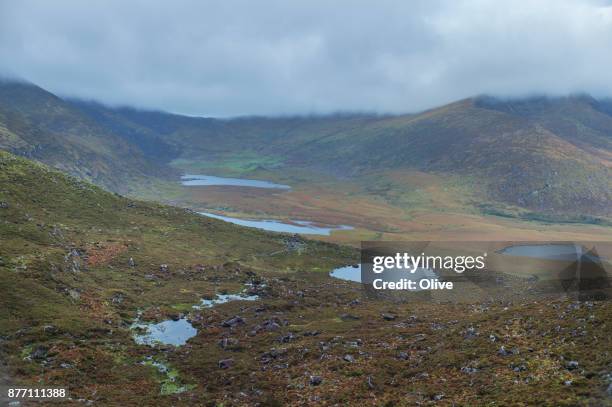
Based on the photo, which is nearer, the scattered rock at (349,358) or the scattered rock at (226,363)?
the scattered rock at (349,358)

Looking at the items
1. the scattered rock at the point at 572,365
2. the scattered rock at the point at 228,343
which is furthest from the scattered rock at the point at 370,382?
the scattered rock at the point at 228,343

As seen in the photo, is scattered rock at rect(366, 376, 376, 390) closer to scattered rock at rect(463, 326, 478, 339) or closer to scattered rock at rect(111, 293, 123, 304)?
scattered rock at rect(463, 326, 478, 339)

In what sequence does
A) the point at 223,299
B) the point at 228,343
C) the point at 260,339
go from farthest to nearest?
the point at 223,299, the point at 260,339, the point at 228,343

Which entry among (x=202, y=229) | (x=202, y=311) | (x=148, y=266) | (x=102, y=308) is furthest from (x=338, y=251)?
(x=102, y=308)

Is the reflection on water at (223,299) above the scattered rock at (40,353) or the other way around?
the other way around

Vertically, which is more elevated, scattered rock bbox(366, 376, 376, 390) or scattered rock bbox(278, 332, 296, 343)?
scattered rock bbox(366, 376, 376, 390)

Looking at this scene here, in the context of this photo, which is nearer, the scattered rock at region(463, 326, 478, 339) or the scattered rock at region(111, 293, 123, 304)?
the scattered rock at region(463, 326, 478, 339)

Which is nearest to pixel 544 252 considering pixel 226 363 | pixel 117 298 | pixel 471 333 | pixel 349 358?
pixel 471 333

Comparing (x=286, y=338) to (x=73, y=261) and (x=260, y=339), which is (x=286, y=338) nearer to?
(x=260, y=339)

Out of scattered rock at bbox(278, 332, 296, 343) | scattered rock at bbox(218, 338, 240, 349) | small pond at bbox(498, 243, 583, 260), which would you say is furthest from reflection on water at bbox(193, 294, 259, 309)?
small pond at bbox(498, 243, 583, 260)

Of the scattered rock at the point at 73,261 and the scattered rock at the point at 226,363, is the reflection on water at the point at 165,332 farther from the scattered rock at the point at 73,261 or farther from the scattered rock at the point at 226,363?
the scattered rock at the point at 73,261

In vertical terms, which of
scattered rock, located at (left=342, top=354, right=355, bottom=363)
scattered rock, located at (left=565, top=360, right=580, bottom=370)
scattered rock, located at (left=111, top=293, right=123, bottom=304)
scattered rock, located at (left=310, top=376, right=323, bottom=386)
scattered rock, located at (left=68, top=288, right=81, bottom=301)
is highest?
scattered rock, located at (left=565, top=360, right=580, bottom=370)

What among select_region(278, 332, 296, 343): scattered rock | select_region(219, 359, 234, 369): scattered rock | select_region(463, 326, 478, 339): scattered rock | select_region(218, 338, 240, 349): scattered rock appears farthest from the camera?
select_region(278, 332, 296, 343): scattered rock
